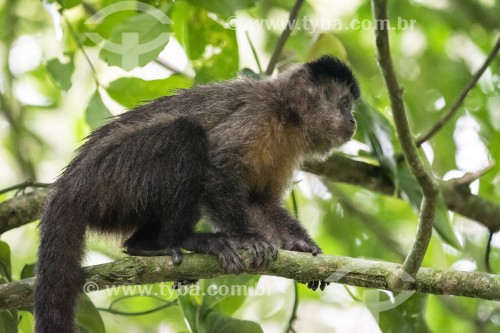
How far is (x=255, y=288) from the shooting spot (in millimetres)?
7246

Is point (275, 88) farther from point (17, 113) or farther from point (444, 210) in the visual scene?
point (17, 113)

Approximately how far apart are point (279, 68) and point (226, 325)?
9.66 ft

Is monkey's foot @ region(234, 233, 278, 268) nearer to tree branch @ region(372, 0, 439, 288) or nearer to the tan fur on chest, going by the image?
the tan fur on chest

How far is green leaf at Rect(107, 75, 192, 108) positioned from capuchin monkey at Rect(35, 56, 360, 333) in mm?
345

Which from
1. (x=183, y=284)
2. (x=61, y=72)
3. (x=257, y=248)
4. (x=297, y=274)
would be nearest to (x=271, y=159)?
(x=257, y=248)

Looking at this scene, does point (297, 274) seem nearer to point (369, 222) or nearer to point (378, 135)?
point (378, 135)

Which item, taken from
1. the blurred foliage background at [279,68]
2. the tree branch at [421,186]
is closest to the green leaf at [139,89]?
the blurred foliage background at [279,68]

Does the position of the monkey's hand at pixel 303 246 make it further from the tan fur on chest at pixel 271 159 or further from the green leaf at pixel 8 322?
the green leaf at pixel 8 322

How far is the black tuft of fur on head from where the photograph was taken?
24.2ft

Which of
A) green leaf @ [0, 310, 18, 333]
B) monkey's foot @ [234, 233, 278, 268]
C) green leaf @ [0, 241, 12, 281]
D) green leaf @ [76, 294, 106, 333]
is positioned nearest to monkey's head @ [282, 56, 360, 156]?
monkey's foot @ [234, 233, 278, 268]

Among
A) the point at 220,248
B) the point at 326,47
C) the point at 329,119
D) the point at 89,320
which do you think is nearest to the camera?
the point at 220,248

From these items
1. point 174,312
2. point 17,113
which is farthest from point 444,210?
point 17,113

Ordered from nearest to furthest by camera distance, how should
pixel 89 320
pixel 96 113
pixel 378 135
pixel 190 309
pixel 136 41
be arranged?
pixel 89 320 → pixel 136 41 → pixel 190 309 → pixel 96 113 → pixel 378 135

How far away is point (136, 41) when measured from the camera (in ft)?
21.6
